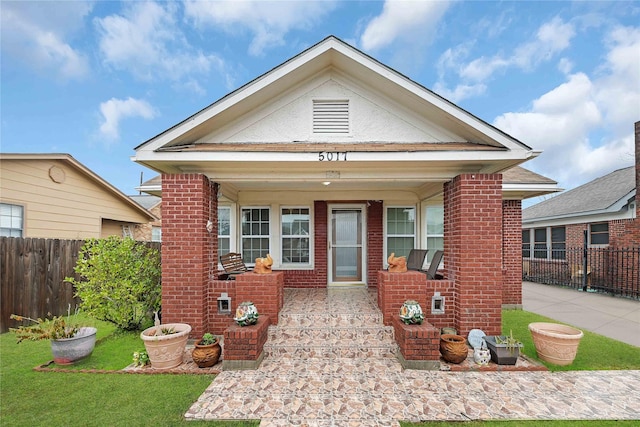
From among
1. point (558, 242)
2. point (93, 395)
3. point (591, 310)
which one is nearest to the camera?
point (93, 395)

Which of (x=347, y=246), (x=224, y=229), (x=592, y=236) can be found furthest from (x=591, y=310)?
(x=224, y=229)

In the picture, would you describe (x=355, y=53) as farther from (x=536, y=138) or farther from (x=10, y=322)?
(x=536, y=138)

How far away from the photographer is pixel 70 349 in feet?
15.5

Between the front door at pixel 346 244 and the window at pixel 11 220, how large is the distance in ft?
28.3

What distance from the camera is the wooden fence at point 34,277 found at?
21.8ft

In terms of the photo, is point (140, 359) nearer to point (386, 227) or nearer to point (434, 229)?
point (386, 227)

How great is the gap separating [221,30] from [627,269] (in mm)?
18492

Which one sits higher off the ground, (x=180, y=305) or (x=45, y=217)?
(x=45, y=217)

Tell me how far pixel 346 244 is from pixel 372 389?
4745 mm

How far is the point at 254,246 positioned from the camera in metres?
8.37

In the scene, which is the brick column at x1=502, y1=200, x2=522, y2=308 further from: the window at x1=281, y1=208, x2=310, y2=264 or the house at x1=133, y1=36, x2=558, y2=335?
the window at x1=281, y1=208, x2=310, y2=264

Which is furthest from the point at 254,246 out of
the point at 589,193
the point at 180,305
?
the point at 589,193

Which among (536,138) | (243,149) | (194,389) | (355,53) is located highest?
(536,138)

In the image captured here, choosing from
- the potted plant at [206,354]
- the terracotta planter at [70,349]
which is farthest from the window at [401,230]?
the terracotta planter at [70,349]
